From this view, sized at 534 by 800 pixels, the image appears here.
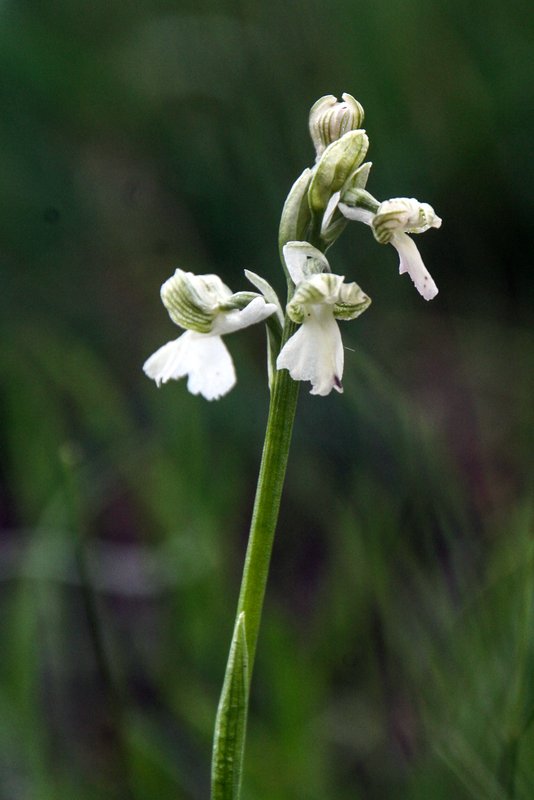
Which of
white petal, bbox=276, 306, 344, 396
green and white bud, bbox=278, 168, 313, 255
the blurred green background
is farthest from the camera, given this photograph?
the blurred green background

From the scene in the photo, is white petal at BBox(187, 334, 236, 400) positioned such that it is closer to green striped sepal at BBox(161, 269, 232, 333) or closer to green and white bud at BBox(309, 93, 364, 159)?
green striped sepal at BBox(161, 269, 232, 333)

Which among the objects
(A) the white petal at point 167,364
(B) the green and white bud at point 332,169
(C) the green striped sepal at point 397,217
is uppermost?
(B) the green and white bud at point 332,169

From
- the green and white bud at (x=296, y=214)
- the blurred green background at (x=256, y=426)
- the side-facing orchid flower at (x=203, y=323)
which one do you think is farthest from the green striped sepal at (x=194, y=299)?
the blurred green background at (x=256, y=426)

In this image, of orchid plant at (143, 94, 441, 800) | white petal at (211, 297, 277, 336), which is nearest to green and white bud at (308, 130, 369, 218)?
orchid plant at (143, 94, 441, 800)

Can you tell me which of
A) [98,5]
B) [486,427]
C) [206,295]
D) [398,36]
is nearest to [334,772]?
[206,295]

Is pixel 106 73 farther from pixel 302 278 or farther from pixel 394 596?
pixel 302 278

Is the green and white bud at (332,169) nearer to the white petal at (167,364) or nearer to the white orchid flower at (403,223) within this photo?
the white orchid flower at (403,223)

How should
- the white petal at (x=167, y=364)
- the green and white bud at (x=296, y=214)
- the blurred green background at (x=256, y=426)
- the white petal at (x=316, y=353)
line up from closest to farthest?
the white petal at (x=316, y=353) → the green and white bud at (x=296, y=214) → the white petal at (x=167, y=364) → the blurred green background at (x=256, y=426)
